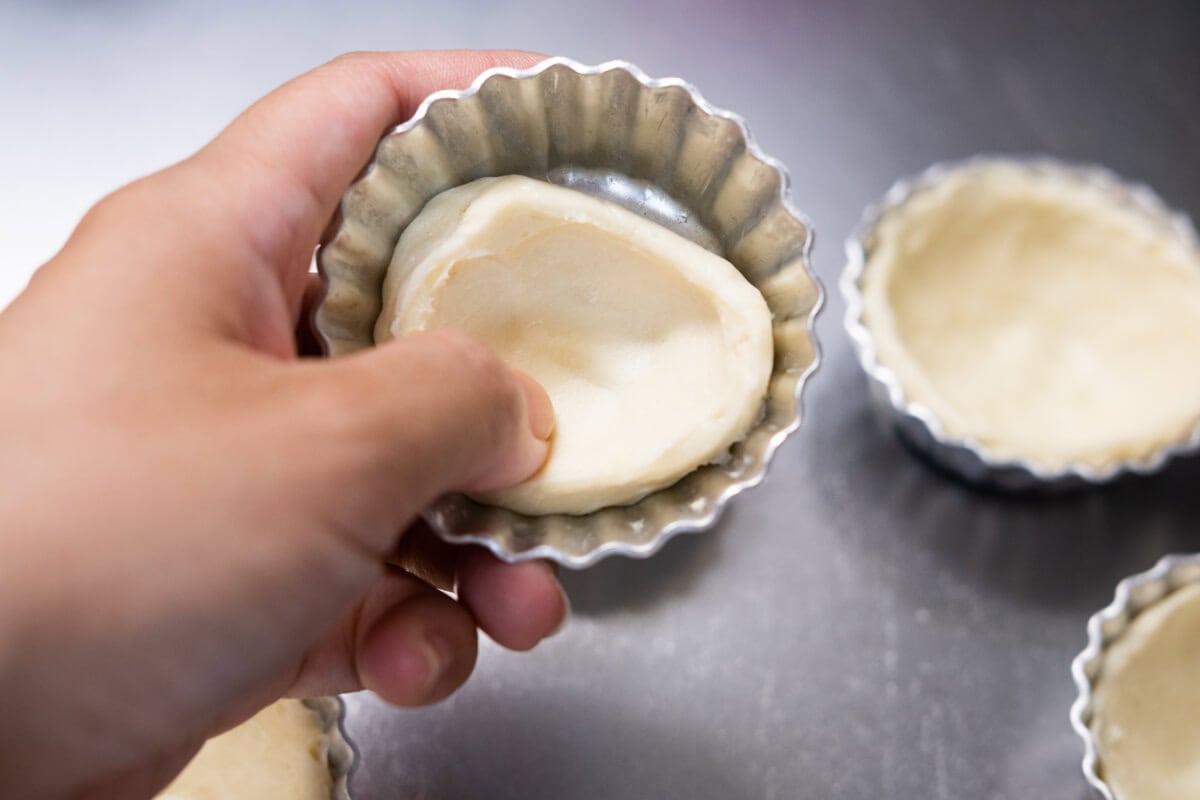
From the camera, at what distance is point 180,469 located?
2.00 feet

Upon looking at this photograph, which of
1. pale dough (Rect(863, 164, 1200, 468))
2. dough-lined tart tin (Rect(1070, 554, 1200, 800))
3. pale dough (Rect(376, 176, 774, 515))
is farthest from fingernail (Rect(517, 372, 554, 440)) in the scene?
dough-lined tart tin (Rect(1070, 554, 1200, 800))

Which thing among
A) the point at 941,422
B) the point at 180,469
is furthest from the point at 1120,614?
the point at 180,469

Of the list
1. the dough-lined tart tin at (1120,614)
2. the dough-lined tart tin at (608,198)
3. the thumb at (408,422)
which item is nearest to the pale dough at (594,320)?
the dough-lined tart tin at (608,198)

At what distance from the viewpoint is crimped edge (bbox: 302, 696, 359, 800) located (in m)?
1.03

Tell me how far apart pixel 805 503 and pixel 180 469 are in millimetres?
884

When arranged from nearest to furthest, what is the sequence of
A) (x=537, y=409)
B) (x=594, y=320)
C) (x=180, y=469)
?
(x=180, y=469), (x=537, y=409), (x=594, y=320)

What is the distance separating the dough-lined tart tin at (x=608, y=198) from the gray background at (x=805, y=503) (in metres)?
0.41

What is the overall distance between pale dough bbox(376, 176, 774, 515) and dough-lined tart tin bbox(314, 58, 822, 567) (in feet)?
0.07

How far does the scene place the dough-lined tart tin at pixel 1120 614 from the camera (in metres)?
1.08

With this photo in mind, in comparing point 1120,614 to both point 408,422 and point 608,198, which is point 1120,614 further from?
point 408,422

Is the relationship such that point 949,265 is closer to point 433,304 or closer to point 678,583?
point 678,583

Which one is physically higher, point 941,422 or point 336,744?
point 941,422

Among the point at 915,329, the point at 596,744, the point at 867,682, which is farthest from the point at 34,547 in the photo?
the point at 915,329

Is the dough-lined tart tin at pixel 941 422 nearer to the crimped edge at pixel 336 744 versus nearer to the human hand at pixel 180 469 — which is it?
the human hand at pixel 180 469
